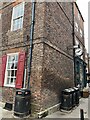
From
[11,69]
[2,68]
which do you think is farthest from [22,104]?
[2,68]

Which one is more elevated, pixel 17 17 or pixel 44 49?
pixel 17 17

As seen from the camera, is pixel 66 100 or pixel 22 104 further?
pixel 66 100

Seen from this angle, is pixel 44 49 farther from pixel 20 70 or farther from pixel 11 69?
pixel 11 69

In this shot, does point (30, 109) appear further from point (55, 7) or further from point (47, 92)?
point (55, 7)

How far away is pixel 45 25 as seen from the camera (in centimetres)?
748

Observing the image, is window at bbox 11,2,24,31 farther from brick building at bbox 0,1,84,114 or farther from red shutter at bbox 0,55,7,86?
red shutter at bbox 0,55,7,86

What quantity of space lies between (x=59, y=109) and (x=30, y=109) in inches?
93.8

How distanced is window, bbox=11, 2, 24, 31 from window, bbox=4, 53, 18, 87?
1939 mm

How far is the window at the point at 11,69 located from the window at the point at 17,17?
6.36 ft

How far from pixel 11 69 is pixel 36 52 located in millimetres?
2182

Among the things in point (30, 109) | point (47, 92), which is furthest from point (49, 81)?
point (30, 109)

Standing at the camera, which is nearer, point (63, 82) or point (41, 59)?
point (41, 59)

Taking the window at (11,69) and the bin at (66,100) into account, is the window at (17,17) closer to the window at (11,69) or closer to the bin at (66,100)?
the window at (11,69)

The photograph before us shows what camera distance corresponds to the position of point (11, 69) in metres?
8.37
